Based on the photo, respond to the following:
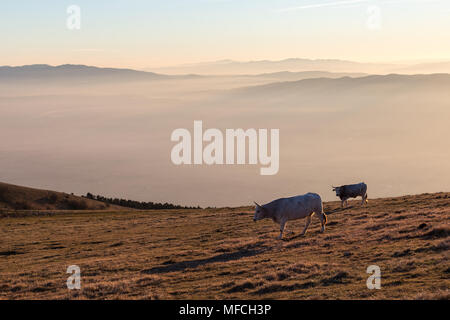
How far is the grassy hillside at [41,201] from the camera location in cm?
8400

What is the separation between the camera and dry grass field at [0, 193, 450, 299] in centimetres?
1564

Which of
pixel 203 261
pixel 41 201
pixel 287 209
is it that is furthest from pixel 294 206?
pixel 41 201

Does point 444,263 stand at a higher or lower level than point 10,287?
higher

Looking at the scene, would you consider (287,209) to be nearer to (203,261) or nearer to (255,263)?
(203,261)

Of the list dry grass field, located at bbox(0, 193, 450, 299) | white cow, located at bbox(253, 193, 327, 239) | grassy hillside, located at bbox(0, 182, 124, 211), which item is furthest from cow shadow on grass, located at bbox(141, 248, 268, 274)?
grassy hillside, located at bbox(0, 182, 124, 211)

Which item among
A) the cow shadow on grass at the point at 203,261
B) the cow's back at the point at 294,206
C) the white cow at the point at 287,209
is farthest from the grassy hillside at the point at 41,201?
the cow shadow on grass at the point at 203,261

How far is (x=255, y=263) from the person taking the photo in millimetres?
20484

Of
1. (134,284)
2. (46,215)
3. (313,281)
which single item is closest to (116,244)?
(134,284)

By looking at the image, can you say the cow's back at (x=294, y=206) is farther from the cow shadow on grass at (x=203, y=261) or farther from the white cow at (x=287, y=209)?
the cow shadow on grass at (x=203, y=261)

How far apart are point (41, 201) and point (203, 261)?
7213 centimetres

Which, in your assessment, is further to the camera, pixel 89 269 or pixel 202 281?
pixel 89 269
